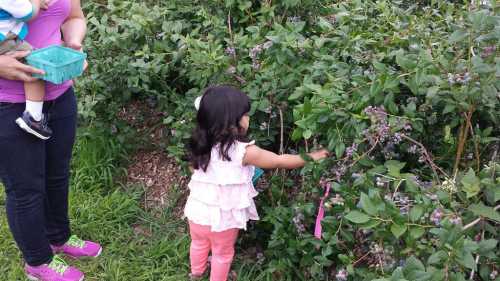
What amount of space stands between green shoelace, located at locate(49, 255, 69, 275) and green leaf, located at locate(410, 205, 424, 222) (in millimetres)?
1777

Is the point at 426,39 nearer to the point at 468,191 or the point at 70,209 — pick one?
the point at 468,191

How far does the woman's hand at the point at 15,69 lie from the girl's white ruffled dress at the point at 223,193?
0.77 meters

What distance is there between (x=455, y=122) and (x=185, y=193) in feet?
5.56

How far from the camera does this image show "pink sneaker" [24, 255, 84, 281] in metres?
2.89

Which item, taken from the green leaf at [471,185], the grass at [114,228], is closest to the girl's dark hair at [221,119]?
the grass at [114,228]

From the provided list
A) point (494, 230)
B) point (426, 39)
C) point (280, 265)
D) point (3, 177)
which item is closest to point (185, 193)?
point (280, 265)

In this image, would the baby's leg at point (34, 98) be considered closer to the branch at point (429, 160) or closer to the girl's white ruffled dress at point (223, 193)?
the girl's white ruffled dress at point (223, 193)

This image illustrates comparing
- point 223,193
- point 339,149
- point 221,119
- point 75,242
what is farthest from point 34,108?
point 339,149

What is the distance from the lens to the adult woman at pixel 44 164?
2361 millimetres

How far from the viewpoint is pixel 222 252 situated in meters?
2.81

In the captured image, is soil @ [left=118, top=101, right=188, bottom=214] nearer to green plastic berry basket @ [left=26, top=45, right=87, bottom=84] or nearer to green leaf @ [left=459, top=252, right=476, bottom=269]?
green plastic berry basket @ [left=26, top=45, right=87, bottom=84]

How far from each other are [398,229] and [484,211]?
263 mm

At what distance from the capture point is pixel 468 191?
6.14 ft

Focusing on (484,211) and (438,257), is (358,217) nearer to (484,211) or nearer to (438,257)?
(438,257)
